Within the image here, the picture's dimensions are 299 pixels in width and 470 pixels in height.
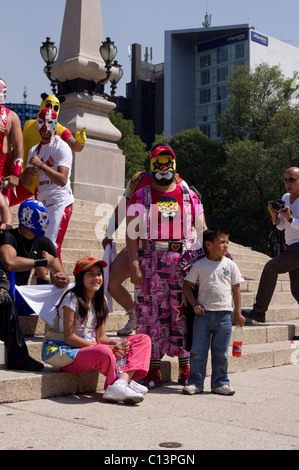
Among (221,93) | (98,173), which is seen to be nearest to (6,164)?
(98,173)

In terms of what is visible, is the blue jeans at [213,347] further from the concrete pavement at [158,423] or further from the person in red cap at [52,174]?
the person in red cap at [52,174]

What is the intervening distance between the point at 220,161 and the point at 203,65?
42.7 metres

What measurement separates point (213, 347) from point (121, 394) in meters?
1.04

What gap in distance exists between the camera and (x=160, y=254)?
5.34m

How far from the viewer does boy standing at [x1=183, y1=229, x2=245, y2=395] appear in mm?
5223

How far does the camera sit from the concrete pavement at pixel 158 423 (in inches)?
138

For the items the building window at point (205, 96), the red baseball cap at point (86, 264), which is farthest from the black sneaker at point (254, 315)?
the building window at point (205, 96)

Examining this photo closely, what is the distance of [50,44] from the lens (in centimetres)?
1468

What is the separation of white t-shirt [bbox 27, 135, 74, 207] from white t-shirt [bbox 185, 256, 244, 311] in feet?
6.36

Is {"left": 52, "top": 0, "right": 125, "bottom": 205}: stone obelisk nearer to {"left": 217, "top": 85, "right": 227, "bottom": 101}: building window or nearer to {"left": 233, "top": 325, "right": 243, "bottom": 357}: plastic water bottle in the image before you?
{"left": 233, "top": 325, "right": 243, "bottom": 357}: plastic water bottle

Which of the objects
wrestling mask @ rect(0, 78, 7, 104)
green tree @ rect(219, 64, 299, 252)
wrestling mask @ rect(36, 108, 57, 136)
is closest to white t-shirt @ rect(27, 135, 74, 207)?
wrestling mask @ rect(36, 108, 57, 136)

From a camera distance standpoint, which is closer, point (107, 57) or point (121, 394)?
point (121, 394)

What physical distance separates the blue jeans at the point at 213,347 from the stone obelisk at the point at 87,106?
30.1 feet

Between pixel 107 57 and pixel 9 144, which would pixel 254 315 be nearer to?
pixel 9 144
